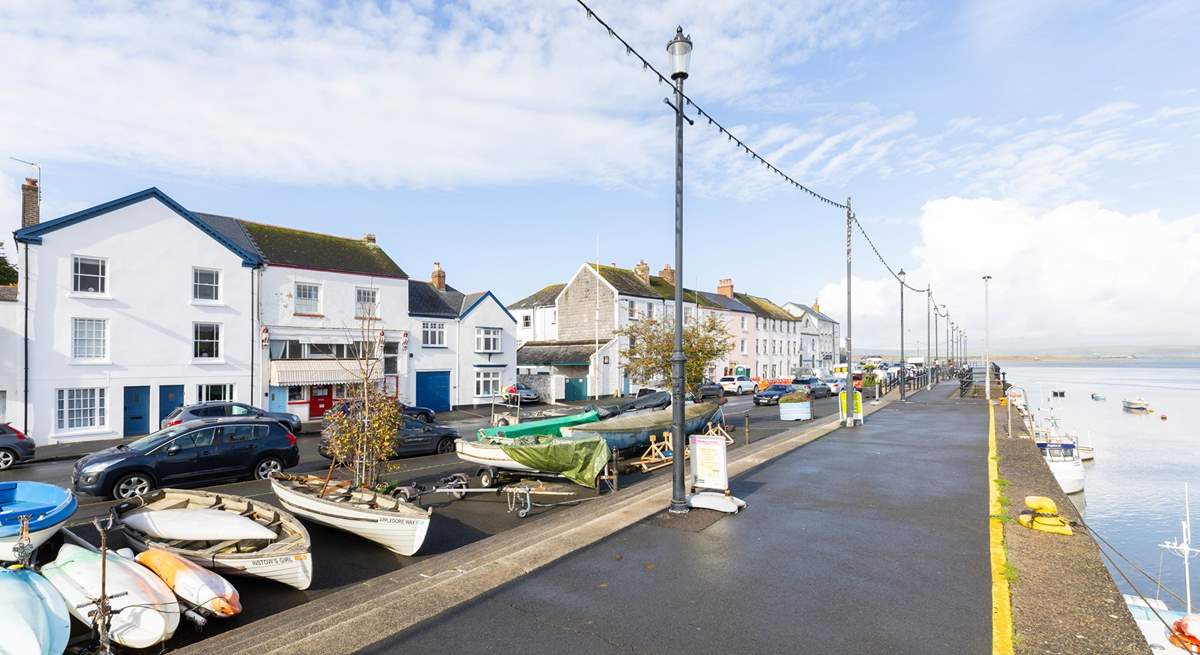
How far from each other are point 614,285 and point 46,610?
45647 mm

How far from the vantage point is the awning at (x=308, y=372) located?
29.4 m

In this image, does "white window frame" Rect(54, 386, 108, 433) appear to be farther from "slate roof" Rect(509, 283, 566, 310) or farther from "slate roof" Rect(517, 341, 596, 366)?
"slate roof" Rect(509, 283, 566, 310)

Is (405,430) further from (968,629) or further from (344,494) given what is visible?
(968,629)

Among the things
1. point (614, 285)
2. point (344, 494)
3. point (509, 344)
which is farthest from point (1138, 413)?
point (344, 494)

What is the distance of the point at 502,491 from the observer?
46.5 ft

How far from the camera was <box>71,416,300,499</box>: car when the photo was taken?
1322cm

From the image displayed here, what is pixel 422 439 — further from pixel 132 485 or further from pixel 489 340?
pixel 489 340

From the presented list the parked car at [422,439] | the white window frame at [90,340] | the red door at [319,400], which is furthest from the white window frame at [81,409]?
the parked car at [422,439]

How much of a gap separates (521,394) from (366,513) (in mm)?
32944

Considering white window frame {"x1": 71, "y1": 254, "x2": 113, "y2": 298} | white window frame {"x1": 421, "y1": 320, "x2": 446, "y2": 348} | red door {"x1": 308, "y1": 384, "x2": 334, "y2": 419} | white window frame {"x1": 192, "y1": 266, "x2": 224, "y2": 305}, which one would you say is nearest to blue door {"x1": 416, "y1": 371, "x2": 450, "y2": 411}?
white window frame {"x1": 421, "y1": 320, "x2": 446, "y2": 348}

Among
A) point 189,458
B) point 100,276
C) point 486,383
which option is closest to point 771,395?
point 486,383

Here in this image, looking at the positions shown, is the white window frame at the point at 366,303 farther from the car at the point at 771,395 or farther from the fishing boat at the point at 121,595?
the fishing boat at the point at 121,595

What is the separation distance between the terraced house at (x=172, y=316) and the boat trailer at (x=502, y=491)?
329 inches

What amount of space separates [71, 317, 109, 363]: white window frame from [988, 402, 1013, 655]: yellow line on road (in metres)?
30.4
